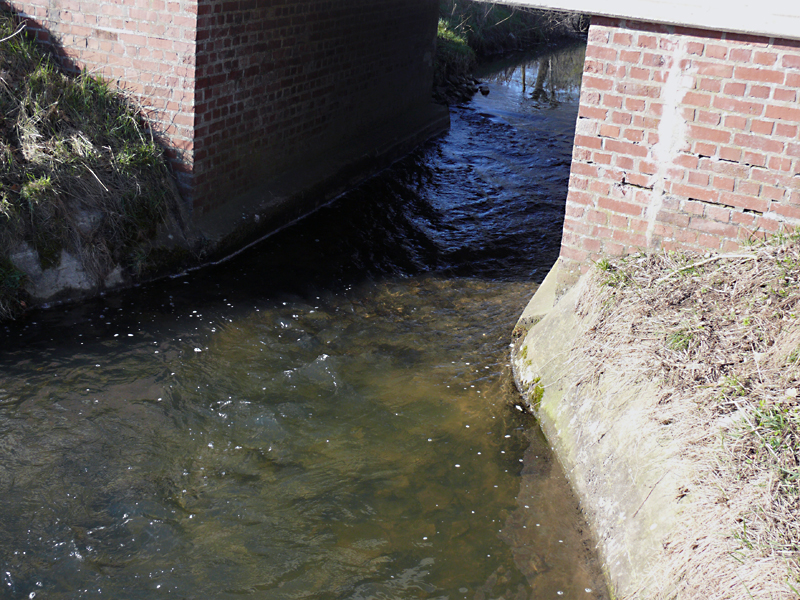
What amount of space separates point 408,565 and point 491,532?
58 centimetres

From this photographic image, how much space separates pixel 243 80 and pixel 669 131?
4.30 meters

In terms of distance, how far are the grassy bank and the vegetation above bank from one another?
986cm

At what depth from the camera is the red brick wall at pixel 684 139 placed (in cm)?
472

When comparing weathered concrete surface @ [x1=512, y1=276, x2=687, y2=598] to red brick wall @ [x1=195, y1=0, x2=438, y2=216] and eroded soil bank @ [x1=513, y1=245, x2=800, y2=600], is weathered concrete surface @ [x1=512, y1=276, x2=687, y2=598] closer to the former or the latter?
eroded soil bank @ [x1=513, y1=245, x2=800, y2=600]

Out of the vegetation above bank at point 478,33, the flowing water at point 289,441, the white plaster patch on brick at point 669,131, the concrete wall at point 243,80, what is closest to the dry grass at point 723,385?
the white plaster patch on brick at point 669,131

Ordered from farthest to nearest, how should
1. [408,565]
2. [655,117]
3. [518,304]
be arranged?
[518,304]
[655,117]
[408,565]

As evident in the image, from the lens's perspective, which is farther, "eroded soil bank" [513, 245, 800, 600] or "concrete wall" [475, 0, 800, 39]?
"concrete wall" [475, 0, 800, 39]

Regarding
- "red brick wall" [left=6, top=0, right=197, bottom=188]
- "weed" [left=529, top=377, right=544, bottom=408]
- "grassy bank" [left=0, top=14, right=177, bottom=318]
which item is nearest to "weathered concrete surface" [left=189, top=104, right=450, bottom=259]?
"grassy bank" [left=0, top=14, right=177, bottom=318]

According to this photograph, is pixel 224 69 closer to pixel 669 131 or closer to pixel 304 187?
pixel 304 187

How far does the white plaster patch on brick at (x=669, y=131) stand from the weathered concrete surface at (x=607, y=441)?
2.64ft

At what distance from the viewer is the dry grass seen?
3090 mm

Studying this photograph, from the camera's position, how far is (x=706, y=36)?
477 cm

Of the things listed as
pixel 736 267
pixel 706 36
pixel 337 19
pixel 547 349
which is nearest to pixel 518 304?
pixel 547 349

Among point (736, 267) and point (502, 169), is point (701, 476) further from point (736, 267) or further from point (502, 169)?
point (502, 169)
